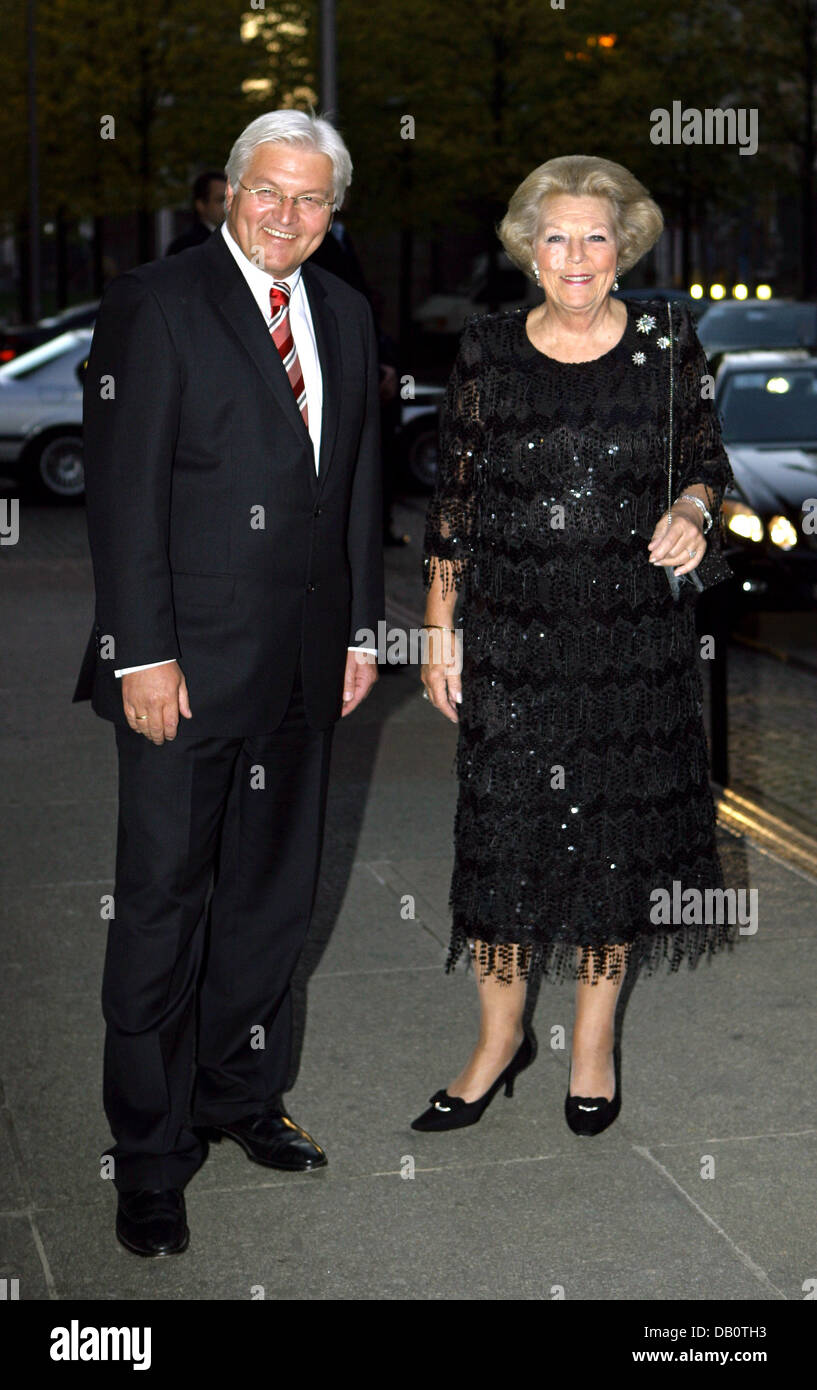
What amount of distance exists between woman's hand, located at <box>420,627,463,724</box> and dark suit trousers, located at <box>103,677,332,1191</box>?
13.3 inches

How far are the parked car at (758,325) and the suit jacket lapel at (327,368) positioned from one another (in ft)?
48.5

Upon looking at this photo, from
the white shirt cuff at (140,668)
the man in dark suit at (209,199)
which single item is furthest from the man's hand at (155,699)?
the man in dark suit at (209,199)

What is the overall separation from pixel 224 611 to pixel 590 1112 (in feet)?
4.65

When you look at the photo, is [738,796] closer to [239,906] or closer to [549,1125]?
[549,1125]

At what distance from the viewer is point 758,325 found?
1848 centimetres

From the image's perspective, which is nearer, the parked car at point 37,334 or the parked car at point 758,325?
the parked car at point 758,325

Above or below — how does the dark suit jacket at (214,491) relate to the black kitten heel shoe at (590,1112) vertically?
above

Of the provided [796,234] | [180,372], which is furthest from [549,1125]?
[796,234]

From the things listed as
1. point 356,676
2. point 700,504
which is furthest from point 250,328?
point 700,504

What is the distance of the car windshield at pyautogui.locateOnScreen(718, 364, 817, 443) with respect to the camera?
37.5 feet

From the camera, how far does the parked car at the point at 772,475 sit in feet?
33.3

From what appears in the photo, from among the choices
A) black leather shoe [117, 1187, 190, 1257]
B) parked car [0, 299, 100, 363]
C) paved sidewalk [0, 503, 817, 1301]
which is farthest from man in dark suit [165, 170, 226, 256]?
parked car [0, 299, 100, 363]

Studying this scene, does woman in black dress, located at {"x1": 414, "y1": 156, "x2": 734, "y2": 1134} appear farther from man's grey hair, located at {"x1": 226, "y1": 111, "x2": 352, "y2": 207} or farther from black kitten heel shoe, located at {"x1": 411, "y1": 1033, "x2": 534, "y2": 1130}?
man's grey hair, located at {"x1": 226, "y1": 111, "x2": 352, "y2": 207}

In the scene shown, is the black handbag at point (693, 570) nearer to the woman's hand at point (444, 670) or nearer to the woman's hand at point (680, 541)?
the woman's hand at point (680, 541)
